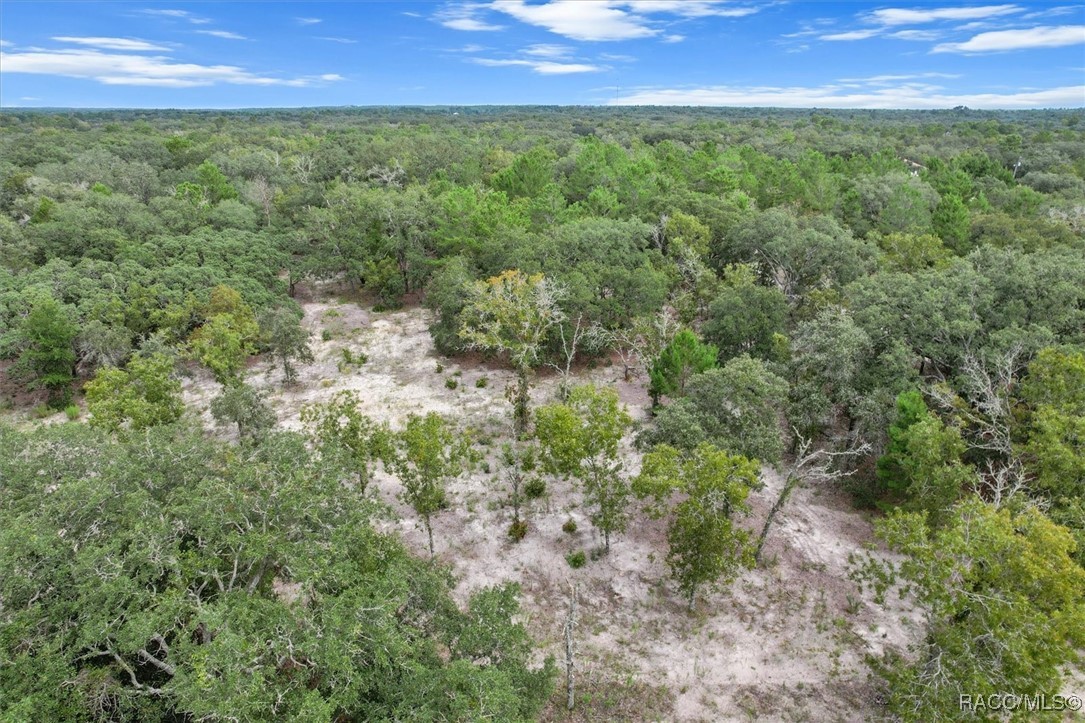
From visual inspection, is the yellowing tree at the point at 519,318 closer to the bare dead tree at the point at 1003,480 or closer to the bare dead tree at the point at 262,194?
the bare dead tree at the point at 1003,480

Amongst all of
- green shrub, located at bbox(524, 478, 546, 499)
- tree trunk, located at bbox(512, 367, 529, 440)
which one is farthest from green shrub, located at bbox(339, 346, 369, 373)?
green shrub, located at bbox(524, 478, 546, 499)

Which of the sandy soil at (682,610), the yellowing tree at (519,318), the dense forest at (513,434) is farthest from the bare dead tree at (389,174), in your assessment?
the sandy soil at (682,610)

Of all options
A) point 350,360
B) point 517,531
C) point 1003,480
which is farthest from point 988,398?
point 350,360

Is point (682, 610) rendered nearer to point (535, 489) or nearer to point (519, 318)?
point (535, 489)

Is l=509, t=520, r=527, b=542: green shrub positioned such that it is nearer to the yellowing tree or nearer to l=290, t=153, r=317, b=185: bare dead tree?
the yellowing tree

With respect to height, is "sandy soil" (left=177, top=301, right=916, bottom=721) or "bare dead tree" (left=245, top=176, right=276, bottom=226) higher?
"bare dead tree" (left=245, top=176, right=276, bottom=226)

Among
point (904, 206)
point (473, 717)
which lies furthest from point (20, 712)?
point (904, 206)
